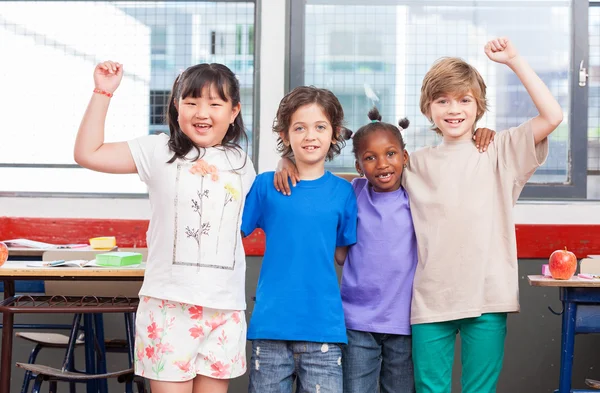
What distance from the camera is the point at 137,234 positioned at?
3.29 m

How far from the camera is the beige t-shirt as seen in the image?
1.93 meters

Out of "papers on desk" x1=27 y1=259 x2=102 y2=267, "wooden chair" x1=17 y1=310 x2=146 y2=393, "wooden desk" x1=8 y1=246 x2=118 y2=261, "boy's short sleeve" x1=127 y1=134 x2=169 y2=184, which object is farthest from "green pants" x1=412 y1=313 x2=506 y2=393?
"wooden desk" x1=8 y1=246 x2=118 y2=261

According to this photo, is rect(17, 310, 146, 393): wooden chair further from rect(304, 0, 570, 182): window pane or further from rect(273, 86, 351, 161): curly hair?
rect(304, 0, 570, 182): window pane

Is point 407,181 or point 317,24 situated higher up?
point 317,24

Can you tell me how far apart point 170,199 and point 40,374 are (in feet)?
2.83

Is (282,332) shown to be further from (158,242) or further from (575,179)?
(575,179)

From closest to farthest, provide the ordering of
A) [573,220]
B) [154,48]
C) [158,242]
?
[158,242] < [573,220] < [154,48]

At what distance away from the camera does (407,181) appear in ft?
6.76

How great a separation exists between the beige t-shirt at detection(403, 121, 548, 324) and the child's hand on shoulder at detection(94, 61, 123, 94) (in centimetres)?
88

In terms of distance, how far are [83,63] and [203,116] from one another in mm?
1916

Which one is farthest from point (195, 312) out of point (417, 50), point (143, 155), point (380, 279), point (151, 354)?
point (417, 50)

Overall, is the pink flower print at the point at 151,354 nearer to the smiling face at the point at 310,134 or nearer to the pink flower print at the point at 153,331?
the pink flower print at the point at 153,331

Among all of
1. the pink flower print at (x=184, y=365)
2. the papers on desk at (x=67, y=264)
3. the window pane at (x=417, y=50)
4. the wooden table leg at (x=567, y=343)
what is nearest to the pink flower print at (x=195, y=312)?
the pink flower print at (x=184, y=365)

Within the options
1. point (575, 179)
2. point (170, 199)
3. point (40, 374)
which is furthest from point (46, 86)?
point (575, 179)
